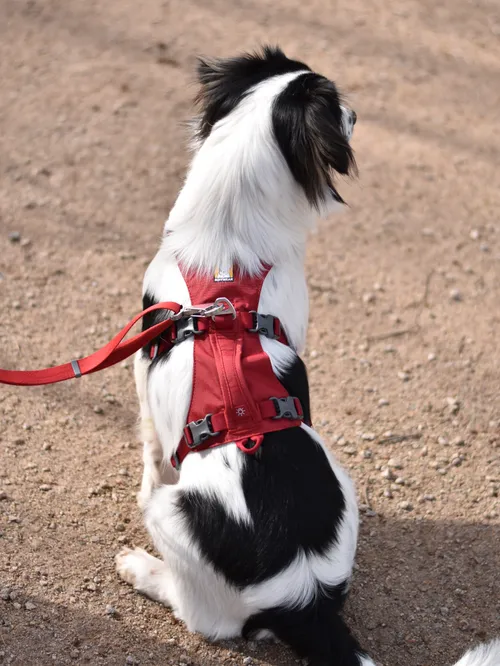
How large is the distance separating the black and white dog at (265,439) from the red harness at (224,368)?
43 mm

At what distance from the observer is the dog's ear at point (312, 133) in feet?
8.73

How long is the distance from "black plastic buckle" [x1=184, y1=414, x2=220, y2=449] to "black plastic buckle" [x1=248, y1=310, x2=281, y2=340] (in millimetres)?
349

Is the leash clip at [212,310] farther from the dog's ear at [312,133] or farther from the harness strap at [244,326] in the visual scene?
the dog's ear at [312,133]

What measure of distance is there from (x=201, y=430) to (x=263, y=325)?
42 cm

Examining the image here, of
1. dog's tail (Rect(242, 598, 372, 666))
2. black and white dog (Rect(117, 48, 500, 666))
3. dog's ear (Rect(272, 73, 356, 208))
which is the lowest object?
dog's tail (Rect(242, 598, 372, 666))

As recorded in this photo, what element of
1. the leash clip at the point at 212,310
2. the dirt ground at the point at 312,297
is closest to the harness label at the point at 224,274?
the leash clip at the point at 212,310

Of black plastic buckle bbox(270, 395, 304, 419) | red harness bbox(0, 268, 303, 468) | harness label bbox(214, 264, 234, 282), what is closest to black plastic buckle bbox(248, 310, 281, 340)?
red harness bbox(0, 268, 303, 468)

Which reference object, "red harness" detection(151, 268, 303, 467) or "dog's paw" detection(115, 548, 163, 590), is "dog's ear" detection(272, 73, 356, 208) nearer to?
"red harness" detection(151, 268, 303, 467)

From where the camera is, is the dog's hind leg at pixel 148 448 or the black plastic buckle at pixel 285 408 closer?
the black plastic buckle at pixel 285 408

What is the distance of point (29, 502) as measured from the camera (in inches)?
127

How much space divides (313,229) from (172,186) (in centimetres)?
207

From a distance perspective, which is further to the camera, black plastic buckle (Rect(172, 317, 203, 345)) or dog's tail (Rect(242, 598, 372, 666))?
black plastic buckle (Rect(172, 317, 203, 345))

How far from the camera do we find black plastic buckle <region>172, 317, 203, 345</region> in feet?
8.54

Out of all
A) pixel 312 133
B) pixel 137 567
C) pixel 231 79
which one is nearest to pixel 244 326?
pixel 312 133
